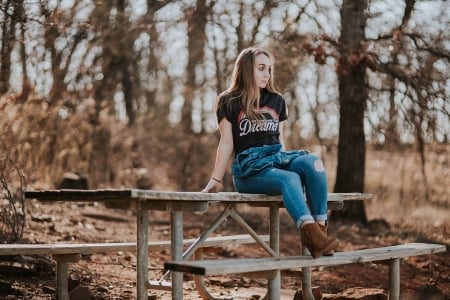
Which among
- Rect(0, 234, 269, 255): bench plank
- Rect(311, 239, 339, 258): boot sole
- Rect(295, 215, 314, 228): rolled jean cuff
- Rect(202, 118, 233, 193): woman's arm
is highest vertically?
Rect(202, 118, 233, 193): woman's arm

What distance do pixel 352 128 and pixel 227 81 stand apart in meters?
3.35

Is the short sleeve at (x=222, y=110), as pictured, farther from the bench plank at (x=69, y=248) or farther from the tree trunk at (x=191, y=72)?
the tree trunk at (x=191, y=72)

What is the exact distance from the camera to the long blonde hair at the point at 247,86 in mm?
5527

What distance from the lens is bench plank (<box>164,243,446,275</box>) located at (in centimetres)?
430

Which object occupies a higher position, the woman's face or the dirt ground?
the woman's face

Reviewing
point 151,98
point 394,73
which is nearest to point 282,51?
point 394,73

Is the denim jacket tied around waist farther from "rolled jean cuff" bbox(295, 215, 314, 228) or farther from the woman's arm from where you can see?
"rolled jean cuff" bbox(295, 215, 314, 228)

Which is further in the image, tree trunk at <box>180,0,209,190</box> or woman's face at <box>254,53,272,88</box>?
tree trunk at <box>180,0,209,190</box>

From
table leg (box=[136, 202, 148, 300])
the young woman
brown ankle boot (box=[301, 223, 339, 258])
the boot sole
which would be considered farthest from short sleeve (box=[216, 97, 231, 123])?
the boot sole

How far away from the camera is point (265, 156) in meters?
5.45

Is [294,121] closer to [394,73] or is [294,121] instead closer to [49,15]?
[394,73]

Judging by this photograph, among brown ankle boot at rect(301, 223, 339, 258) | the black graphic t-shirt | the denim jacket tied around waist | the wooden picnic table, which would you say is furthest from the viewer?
the black graphic t-shirt

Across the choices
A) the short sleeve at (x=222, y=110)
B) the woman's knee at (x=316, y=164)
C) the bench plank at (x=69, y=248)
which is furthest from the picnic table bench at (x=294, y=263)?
the bench plank at (x=69, y=248)

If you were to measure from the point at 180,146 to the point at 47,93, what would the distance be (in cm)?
527
